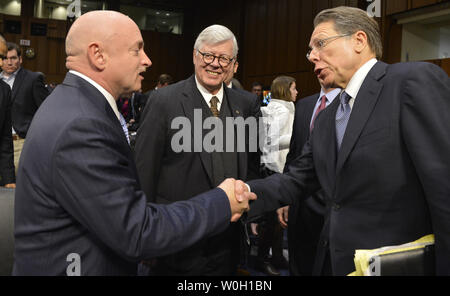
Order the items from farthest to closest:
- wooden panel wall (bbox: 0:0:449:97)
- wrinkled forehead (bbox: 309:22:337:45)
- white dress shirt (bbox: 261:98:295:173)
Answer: wooden panel wall (bbox: 0:0:449:97) < white dress shirt (bbox: 261:98:295:173) < wrinkled forehead (bbox: 309:22:337:45)

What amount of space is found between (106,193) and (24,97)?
129 inches

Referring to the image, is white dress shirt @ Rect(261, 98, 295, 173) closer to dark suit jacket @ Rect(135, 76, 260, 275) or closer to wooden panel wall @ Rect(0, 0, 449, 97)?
dark suit jacket @ Rect(135, 76, 260, 275)

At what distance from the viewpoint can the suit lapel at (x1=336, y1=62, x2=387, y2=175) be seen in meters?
1.44

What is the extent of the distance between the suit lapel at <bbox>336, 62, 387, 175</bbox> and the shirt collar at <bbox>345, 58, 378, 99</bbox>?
81 millimetres

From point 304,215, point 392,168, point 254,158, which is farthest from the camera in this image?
point 304,215

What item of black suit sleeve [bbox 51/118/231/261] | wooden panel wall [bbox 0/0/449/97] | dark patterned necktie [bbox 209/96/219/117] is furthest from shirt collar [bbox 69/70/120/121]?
wooden panel wall [bbox 0/0/449/97]

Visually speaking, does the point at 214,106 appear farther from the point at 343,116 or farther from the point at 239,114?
the point at 343,116

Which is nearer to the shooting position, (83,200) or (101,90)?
(83,200)

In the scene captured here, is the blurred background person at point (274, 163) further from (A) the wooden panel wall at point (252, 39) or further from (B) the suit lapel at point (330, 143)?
(A) the wooden panel wall at point (252, 39)

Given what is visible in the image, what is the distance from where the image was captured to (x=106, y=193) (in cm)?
109

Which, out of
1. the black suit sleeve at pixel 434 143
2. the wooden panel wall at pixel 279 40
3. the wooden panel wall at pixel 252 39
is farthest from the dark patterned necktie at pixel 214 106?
the wooden panel wall at pixel 279 40

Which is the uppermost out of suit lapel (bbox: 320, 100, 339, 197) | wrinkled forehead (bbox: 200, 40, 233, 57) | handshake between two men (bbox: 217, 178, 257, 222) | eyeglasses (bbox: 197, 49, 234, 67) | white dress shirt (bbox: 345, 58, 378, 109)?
wrinkled forehead (bbox: 200, 40, 233, 57)

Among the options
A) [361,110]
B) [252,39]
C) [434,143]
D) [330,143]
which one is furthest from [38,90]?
[252,39]
